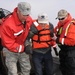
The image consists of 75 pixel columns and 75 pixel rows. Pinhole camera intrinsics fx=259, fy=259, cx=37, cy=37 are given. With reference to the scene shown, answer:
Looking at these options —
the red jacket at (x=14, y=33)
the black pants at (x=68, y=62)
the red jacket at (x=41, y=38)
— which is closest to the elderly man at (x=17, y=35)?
the red jacket at (x=14, y=33)

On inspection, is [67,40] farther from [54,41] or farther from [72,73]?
[72,73]

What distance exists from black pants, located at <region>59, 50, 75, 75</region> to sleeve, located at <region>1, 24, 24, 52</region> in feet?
3.02

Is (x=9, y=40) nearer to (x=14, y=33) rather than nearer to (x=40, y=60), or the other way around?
(x=14, y=33)

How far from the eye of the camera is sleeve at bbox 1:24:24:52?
3.90 meters

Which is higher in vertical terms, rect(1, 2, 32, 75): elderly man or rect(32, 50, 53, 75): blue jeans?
rect(1, 2, 32, 75): elderly man

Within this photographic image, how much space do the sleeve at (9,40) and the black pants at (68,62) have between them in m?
0.92

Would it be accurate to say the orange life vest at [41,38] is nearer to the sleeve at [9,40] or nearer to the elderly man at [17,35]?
the elderly man at [17,35]

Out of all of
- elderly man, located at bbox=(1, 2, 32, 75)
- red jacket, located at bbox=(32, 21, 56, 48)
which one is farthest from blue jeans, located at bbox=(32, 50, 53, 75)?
elderly man, located at bbox=(1, 2, 32, 75)

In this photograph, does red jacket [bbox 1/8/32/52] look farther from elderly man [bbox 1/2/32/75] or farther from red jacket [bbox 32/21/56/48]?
red jacket [bbox 32/21/56/48]

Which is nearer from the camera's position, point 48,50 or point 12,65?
point 12,65

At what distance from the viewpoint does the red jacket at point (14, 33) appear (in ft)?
12.8

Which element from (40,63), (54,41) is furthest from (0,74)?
(54,41)

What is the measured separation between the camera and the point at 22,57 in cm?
420

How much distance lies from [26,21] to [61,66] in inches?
49.3
